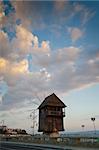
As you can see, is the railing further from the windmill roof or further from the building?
the windmill roof

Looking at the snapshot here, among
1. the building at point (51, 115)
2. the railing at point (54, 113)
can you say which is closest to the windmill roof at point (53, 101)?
the building at point (51, 115)

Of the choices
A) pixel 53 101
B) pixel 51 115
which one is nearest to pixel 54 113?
pixel 51 115

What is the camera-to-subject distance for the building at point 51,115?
56.4 metres

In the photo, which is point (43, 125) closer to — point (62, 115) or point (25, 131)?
point (62, 115)

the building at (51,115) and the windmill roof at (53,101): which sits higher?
the windmill roof at (53,101)

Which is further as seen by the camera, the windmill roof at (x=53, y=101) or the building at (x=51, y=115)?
the windmill roof at (x=53, y=101)

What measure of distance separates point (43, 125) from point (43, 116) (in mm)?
2159

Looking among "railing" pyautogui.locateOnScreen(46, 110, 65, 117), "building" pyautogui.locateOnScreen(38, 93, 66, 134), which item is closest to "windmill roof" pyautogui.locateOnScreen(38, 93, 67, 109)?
"building" pyautogui.locateOnScreen(38, 93, 66, 134)

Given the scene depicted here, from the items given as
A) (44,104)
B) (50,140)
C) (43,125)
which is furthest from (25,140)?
(50,140)

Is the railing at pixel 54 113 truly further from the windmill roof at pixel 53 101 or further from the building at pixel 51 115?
the windmill roof at pixel 53 101

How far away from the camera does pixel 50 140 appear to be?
43906 millimetres

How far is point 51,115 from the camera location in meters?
56.8

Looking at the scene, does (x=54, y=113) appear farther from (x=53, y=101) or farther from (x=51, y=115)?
(x=53, y=101)

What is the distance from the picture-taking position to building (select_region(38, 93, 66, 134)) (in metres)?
56.4
